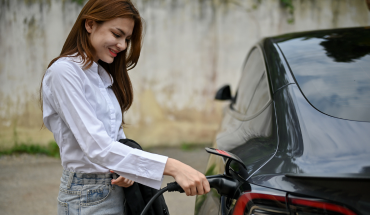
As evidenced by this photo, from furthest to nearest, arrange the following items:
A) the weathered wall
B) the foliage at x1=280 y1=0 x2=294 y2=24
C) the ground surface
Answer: the foliage at x1=280 y1=0 x2=294 y2=24
the weathered wall
the ground surface

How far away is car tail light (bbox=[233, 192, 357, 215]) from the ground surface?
243 centimetres

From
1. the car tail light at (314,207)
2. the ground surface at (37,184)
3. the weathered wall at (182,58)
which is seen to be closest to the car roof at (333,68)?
the car tail light at (314,207)

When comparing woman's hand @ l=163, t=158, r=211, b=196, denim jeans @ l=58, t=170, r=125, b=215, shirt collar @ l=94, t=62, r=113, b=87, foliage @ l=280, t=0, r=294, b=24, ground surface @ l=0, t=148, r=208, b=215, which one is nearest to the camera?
woman's hand @ l=163, t=158, r=211, b=196

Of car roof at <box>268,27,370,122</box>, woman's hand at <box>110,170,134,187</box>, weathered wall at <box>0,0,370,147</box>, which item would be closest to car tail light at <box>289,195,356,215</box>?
car roof at <box>268,27,370,122</box>

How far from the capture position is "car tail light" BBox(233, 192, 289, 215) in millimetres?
1054

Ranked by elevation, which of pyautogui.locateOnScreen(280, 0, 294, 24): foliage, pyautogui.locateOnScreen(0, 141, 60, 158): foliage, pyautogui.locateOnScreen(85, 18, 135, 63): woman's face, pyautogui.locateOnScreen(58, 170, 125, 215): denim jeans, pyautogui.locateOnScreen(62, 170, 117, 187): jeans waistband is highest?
pyautogui.locateOnScreen(280, 0, 294, 24): foliage

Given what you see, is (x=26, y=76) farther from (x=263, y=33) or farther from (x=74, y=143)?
(x=74, y=143)

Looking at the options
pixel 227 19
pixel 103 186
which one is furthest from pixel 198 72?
pixel 103 186

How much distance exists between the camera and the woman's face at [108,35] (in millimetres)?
1423

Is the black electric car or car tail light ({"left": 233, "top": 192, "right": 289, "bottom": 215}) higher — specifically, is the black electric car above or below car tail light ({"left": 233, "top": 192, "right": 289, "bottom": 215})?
above

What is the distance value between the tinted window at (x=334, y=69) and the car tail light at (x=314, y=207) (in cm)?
46

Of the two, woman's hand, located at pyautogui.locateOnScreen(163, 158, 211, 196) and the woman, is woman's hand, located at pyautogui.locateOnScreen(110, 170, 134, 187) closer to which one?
the woman

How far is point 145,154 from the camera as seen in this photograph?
1.21 m

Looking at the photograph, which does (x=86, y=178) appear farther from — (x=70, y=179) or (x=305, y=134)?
(x=305, y=134)
